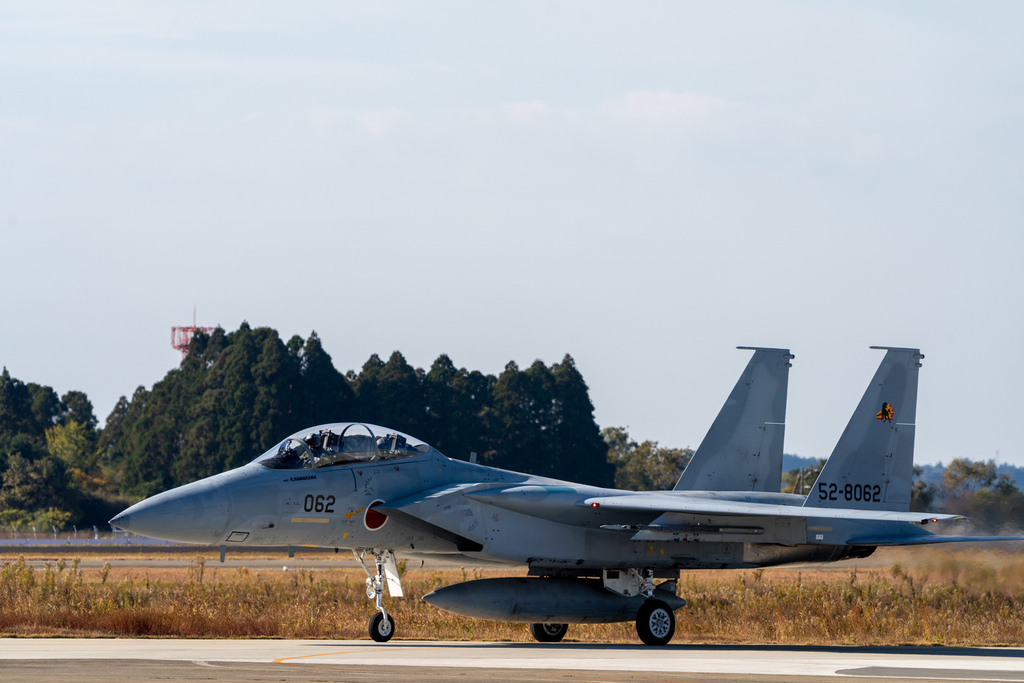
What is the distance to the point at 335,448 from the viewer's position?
17.1 meters

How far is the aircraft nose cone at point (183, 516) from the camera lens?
609 inches

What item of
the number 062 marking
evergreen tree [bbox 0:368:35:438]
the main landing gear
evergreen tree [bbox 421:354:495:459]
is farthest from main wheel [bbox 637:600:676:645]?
evergreen tree [bbox 0:368:35:438]

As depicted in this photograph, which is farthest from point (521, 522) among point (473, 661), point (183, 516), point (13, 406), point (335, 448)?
point (13, 406)

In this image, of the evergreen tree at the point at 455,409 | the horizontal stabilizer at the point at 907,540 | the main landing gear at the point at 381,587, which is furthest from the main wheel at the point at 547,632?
the evergreen tree at the point at 455,409

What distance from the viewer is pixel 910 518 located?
55.3 ft

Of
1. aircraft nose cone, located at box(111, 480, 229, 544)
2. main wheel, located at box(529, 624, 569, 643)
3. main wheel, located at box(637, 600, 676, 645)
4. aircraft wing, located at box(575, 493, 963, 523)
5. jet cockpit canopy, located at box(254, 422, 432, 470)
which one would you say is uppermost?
jet cockpit canopy, located at box(254, 422, 432, 470)

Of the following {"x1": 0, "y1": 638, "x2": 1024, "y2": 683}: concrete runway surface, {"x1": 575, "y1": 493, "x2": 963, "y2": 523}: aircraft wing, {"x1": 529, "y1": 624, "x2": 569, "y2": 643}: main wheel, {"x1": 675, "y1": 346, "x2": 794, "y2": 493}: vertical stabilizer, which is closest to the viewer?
{"x1": 0, "y1": 638, "x2": 1024, "y2": 683}: concrete runway surface

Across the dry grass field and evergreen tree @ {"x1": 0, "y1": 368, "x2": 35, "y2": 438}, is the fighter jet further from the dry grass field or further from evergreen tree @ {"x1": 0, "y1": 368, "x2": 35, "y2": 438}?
evergreen tree @ {"x1": 0, "y1": 368, "x2": 35, "y2": 438}

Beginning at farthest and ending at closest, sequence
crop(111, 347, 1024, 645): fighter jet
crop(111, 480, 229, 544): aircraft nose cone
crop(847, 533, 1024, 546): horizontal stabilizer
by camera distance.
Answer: crop(847, 533, 1024, 546): horizontal stabilizer < crop(111, 347, 1024, 645): fighter jet < crop(111, 480, 229, 544): aircraft nose cone

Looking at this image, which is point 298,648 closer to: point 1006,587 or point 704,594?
point 704,594

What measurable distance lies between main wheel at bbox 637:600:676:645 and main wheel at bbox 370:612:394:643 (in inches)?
139

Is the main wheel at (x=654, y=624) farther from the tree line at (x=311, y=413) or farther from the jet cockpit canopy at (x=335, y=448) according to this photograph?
the tree line at (x=311, y=413)

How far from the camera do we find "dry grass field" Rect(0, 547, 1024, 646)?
19.0 meters

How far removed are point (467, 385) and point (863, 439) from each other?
216ft
